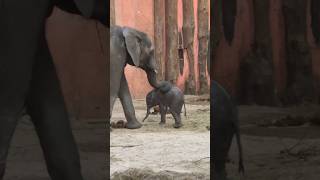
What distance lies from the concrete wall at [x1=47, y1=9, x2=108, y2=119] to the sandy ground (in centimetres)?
176

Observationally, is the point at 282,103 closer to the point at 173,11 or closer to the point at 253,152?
the point at 253,152

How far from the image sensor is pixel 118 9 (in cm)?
1355

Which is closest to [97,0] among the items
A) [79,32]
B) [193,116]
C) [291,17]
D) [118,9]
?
[79,32]

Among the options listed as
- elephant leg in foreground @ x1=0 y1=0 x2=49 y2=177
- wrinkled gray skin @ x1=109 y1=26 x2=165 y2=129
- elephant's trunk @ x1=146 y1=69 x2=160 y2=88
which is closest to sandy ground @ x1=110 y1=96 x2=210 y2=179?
wrinkled gray skin @ x1=109 y1=26 x2=165 y2=129

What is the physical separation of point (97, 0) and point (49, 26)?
0.77 ft

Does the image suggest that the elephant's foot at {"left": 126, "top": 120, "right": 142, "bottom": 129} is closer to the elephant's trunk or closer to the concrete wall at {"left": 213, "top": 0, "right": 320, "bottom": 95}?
the elephant's trunk

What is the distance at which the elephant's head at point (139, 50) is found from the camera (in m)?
7.65

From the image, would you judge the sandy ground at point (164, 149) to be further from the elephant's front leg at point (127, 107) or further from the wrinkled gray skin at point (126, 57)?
the wrinkled gray skin at point (126, 57)

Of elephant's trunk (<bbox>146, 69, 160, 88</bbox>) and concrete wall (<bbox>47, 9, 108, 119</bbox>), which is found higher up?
concrete wall (<bbox>47, 9, 108, 119</bbox>)

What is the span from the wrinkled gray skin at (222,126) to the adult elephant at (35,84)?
63 centimetres

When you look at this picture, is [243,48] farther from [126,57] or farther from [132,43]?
[126,57]

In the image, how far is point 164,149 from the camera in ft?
19.0

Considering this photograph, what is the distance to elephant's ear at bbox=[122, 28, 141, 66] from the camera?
25.0 feet

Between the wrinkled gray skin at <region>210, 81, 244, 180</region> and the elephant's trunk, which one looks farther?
the elephant's trunk
